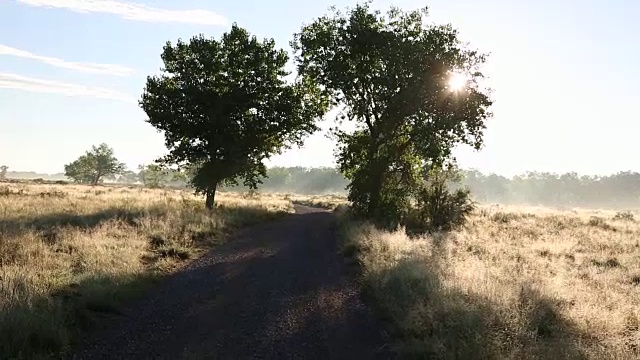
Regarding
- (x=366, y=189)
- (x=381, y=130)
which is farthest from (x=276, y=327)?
(x=381, y=130)

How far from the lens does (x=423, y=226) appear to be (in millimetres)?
24547

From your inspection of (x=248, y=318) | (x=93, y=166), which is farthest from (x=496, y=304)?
(x=93, y=166)

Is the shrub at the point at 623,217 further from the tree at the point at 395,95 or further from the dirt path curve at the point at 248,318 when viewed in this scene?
the dirt path curve at the point at 248,318

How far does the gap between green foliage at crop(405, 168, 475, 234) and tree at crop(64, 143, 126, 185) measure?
8787 centimetres

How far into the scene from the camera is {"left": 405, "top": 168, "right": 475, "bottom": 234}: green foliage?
25.4 metres

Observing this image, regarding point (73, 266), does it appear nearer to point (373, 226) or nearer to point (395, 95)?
point (373, 226)

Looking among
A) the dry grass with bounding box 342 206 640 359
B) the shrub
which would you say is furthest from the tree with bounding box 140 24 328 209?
the shrub

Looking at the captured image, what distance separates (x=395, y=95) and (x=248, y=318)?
750 inches

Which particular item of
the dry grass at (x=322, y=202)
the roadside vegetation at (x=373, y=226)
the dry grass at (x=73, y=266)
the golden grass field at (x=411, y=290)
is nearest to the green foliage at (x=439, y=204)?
the roadside vegetation at (x=373, y=226)

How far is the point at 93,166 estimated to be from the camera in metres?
95.6

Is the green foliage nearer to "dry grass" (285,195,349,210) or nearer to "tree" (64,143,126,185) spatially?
"dry grass" (285,195,349,210)

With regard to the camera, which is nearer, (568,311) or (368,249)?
(568,311)

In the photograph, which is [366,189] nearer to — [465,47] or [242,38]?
[465,47]

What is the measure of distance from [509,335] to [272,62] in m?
25.1
